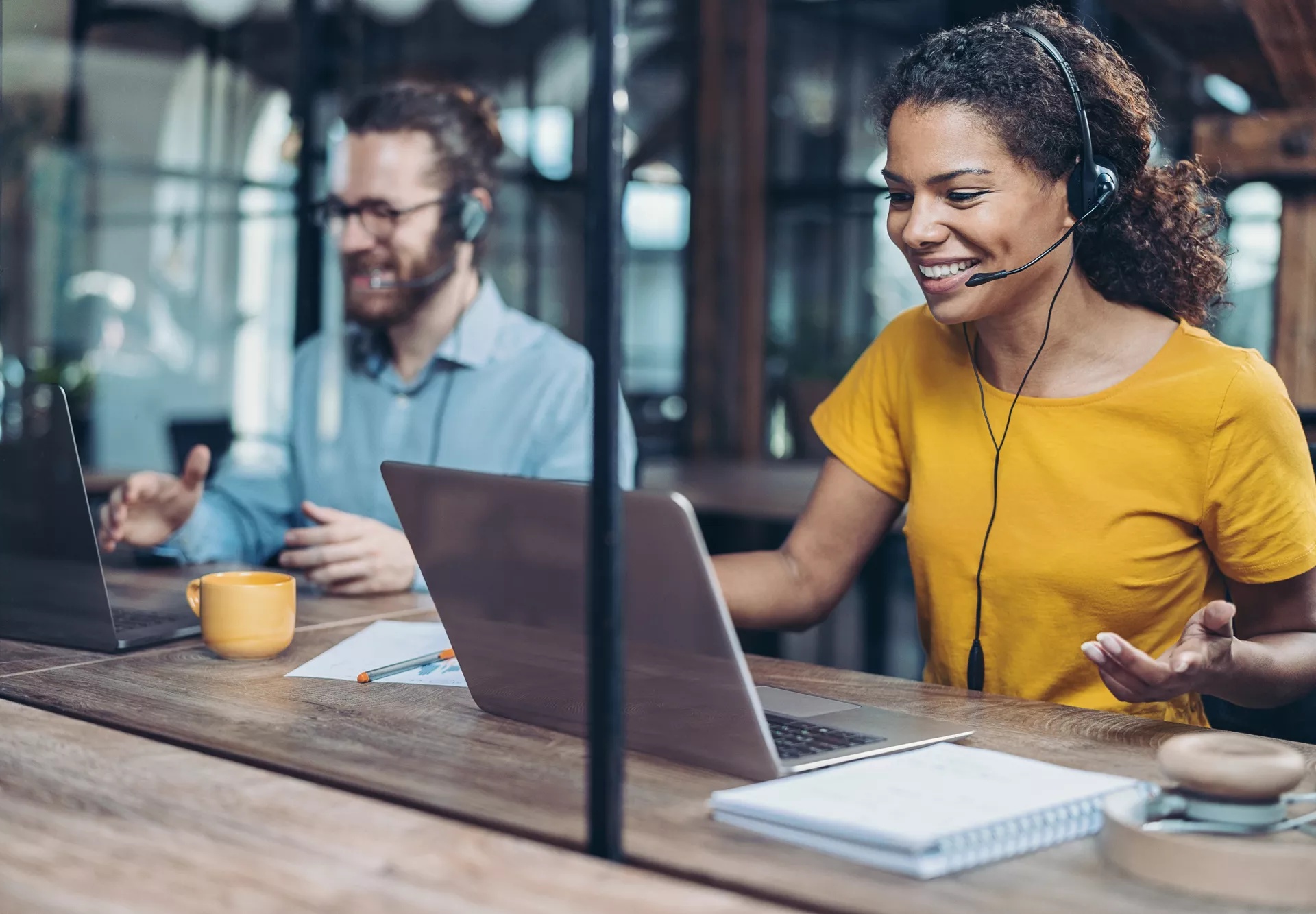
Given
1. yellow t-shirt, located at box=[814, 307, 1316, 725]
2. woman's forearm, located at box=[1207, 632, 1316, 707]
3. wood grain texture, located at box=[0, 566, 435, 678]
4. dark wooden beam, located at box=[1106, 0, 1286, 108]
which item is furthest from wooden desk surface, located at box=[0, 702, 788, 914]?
dark wooden beam, located at box=[1106, 0, 1286, 108]

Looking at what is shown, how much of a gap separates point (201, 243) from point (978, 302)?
5.68 metres

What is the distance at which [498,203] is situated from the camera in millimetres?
6648

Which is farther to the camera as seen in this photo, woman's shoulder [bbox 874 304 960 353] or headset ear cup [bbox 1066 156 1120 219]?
woman's shoulder [bbox 874 304 960 353]

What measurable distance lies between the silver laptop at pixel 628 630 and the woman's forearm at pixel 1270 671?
338 mm

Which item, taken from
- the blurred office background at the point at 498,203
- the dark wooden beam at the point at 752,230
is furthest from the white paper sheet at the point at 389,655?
the dark wooden beam at the point at 752,230

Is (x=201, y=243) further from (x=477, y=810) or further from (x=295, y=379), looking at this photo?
(x=477, y=810)

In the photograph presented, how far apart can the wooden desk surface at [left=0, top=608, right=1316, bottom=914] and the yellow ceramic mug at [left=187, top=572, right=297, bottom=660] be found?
0.02 meters

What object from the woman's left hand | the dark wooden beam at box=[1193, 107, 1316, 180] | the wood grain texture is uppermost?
the dark wooden beam at box=[1193, 107, 1316, 180]

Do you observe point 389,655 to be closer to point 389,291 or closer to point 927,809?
point 927,809

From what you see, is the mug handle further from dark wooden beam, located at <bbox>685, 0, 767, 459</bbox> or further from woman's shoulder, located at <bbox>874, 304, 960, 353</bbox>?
dark wooden beam, located at <bbox>685, 0, 767, 459</bbox>

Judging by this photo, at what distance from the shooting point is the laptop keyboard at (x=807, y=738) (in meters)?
1.02

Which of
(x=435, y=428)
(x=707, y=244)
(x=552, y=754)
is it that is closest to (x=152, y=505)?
(x=435, y=428)

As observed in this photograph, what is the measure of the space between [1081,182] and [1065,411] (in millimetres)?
257

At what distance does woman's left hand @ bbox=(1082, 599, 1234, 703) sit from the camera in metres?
1.08
